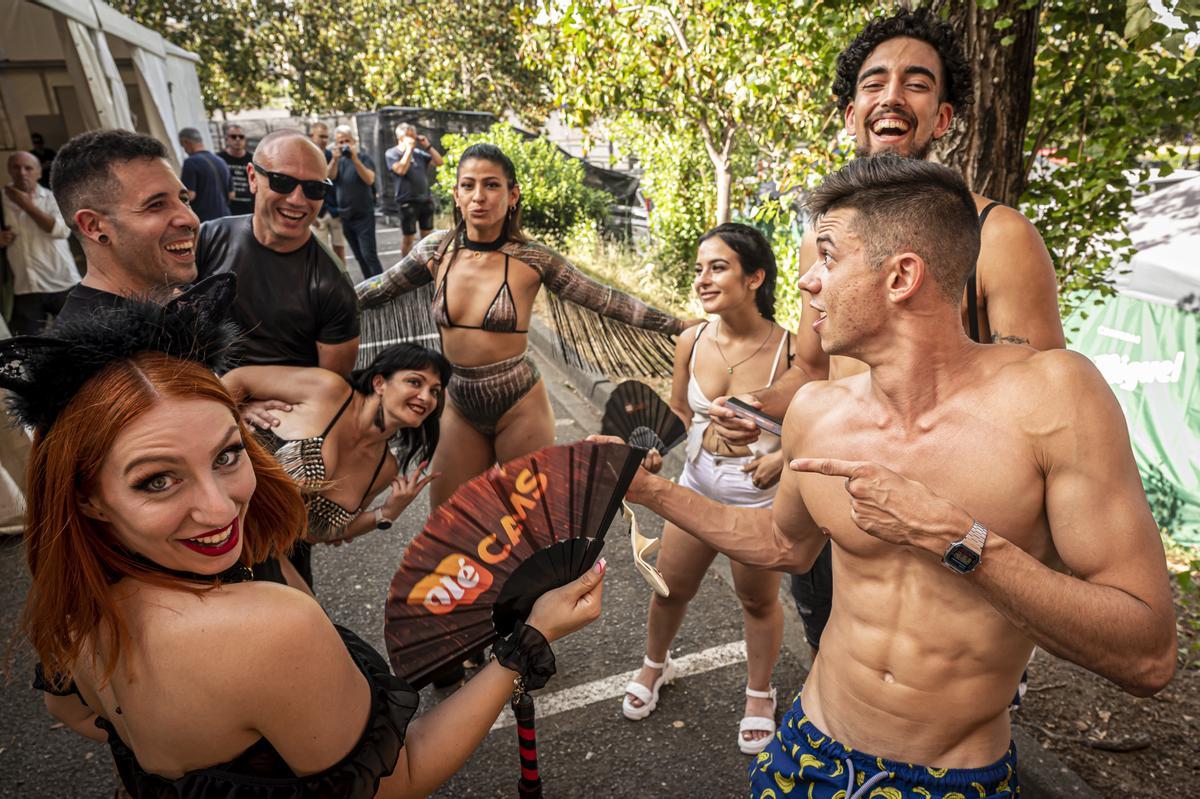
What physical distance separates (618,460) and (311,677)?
89cm

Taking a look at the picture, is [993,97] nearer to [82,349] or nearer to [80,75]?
[82,349]

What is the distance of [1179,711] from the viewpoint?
10.2 ft

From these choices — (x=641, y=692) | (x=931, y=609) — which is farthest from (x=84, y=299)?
(x=931, y=609)

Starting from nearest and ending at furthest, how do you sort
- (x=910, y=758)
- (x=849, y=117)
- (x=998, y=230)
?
(x=910, y=758), (x=998, y=230), (x=849, y=117)

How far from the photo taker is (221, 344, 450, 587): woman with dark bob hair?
2.82 metres

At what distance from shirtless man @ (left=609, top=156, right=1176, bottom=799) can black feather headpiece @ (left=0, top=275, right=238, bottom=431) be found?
122cm

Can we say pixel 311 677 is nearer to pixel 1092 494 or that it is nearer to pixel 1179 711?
pixel 1092 494

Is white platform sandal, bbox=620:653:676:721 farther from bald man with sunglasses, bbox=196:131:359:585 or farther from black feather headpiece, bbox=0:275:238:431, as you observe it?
black feather headpiece, bbox=0:275:238:431

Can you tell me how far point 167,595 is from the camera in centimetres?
131

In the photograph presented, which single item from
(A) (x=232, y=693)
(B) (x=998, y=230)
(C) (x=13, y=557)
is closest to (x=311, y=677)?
(A) (x=232, y=693)

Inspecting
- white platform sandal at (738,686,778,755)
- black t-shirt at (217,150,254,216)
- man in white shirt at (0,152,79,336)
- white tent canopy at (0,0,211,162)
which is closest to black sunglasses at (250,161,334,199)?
white platform sandal at (738,686,778,755)

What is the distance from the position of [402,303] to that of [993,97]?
9.65 ft

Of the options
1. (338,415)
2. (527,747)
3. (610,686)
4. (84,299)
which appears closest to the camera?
(527,747)

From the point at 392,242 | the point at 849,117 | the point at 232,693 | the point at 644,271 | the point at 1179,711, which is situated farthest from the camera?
the point at 392,242
